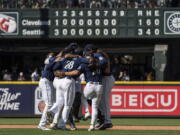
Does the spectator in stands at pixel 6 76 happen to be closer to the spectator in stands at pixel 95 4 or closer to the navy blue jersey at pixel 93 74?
the spectator in stands at pixel 95 4

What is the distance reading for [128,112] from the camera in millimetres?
20969

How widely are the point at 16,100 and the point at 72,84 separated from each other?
6615 mm

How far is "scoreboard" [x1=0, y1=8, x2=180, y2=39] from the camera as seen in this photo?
26938mm

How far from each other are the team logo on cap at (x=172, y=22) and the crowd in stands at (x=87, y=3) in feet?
3.10

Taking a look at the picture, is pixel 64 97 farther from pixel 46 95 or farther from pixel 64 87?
pixel 46 95

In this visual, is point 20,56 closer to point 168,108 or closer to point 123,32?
point 123,32

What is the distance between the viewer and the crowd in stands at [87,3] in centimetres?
2791

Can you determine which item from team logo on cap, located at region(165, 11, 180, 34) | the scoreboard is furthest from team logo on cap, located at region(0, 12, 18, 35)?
team logo on cap, located at region(165, 11, 180, 34)

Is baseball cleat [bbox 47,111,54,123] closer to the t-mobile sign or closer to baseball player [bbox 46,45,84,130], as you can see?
baseball player [bbox 46,45,84,130]

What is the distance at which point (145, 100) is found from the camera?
20922mm

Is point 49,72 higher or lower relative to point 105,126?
higher

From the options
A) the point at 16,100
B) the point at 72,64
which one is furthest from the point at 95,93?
the point at 16,100

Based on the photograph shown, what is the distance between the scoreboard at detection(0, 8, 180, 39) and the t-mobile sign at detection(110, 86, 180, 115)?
6.37 meters

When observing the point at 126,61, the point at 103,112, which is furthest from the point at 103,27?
the point at 103,112
